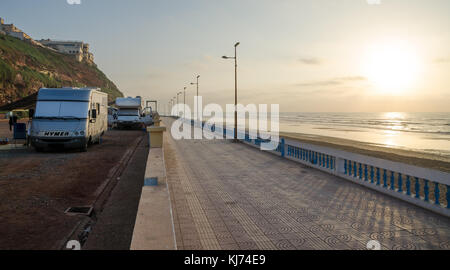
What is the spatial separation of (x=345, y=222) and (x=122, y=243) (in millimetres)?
4374

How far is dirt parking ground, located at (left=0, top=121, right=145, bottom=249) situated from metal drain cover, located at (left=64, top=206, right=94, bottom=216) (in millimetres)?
140

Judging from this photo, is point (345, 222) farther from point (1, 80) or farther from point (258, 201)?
point (1, 80)

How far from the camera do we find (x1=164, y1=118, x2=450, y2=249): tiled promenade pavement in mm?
5188

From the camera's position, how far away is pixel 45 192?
27.0 ft

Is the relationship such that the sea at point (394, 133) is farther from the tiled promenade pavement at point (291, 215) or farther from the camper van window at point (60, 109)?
the camper van window at point (60, 109)

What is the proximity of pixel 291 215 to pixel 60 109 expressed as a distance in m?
14.2

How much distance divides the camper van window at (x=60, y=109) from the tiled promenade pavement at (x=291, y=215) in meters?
8.04

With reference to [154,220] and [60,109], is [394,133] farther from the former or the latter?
[154,220]

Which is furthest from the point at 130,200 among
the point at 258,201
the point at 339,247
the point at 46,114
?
the point at 46,114

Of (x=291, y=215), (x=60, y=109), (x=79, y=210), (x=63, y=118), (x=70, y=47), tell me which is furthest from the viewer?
(x=70, y=47)

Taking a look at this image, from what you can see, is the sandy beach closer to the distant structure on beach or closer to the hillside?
the hillside

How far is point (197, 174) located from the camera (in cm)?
1135

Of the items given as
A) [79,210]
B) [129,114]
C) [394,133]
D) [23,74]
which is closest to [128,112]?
[129,114]

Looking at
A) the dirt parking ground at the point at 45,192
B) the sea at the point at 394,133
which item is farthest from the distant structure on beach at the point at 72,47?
the dirt parking ground at the point at 45,192
